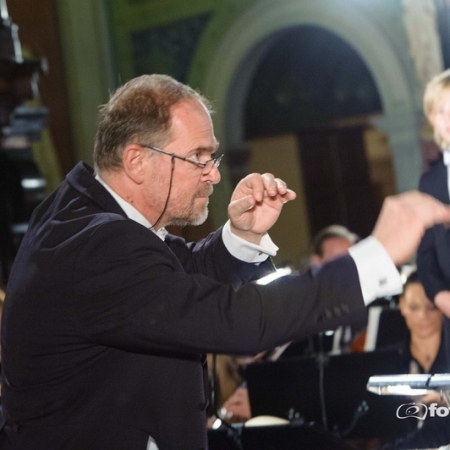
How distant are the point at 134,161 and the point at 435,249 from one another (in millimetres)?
1491

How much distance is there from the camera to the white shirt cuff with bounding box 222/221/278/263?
2303 mm

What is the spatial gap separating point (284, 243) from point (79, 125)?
2.78 metres

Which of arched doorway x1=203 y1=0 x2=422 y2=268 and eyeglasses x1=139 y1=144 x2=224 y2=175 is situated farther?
arched doorway x1=203 y1=0 x2=422 y2=268

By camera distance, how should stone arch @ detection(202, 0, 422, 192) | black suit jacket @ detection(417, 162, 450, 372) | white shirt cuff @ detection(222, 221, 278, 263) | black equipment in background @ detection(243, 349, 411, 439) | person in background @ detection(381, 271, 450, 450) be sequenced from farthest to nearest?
1. stone arch @ detection(202, 0, 422, 192)
2. person in background @ detection(381, 271, 450, 450)
3. black equipment in background @ detection(243, 349, 411, 439)
4. black suit jacket @ detection(417, 162, 450, 372)
5. white shirt cuff @ detection(222, 221, 278, 263)

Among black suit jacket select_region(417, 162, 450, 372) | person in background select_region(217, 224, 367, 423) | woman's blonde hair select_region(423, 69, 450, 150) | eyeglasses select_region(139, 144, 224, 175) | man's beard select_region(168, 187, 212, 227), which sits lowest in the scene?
person in background select_region(217, 224, 367, 423)

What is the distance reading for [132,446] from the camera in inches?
72.1

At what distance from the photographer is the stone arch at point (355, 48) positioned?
8688mm

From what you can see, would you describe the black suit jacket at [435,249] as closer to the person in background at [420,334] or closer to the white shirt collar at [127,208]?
the person in background at [420,334]

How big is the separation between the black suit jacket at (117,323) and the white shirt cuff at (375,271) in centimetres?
2

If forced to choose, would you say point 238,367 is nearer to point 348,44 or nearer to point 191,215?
point 191,215

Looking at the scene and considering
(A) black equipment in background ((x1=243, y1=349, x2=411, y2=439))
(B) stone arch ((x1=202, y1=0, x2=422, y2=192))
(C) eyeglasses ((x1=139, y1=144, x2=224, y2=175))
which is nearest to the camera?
(C) eyeglasses ((x1=139, y1=144, x2=224, y2=175))

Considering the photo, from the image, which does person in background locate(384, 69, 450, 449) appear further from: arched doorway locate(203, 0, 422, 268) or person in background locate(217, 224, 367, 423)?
arched doorway locate(203, 0, 422, 268)

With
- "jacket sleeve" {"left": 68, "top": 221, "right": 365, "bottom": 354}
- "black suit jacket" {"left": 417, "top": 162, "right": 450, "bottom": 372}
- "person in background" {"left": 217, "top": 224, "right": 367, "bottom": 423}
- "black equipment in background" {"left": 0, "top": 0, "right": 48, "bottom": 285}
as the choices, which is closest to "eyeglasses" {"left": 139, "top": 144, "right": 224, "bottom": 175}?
"jacket sleeve" {"left": 68, "top": 221, "right": 365, "bottom": 354}

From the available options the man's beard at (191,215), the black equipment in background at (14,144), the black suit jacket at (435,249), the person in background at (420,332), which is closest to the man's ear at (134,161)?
the man's beard at (191,215)
